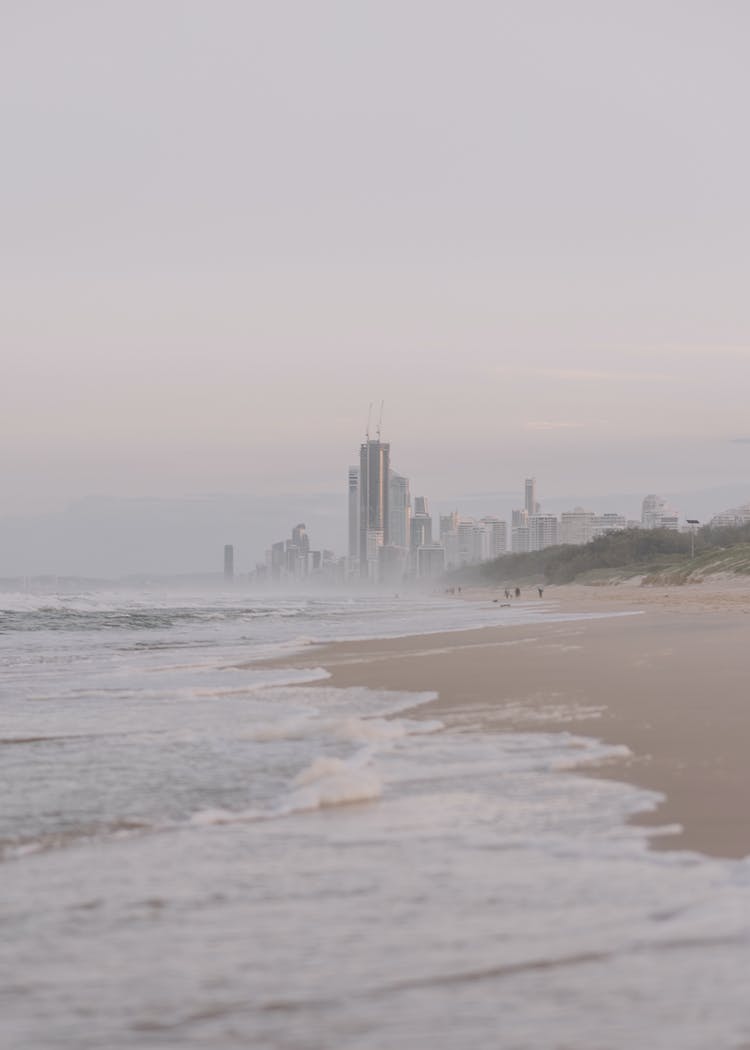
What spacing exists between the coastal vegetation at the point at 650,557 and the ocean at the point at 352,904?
6018 cm

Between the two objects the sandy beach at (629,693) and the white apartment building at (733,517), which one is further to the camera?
the white apartment building at (733,517)

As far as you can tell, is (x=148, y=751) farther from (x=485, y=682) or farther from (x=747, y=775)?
(x=485, y=682)

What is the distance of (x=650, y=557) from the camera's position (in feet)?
333

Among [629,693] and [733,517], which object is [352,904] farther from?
[733,517]

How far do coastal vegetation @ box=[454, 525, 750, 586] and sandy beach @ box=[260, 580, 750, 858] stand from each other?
47.4 meters

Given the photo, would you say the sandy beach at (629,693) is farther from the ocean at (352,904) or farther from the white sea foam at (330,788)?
the white sea foam at (330,788)

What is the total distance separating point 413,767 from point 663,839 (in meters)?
2.33

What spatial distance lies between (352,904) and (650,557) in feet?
332

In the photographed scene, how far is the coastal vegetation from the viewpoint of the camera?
67938 mm

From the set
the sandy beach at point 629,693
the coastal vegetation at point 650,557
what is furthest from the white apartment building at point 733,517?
the sandy beach at point 629,693

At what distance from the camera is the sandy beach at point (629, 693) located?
5.57 metres

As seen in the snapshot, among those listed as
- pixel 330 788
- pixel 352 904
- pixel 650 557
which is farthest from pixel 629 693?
pixel 650 557

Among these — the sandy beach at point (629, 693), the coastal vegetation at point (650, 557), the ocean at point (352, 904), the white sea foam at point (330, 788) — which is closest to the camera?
the ocean at point (352, 904)

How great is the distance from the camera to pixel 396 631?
26.1 meters
